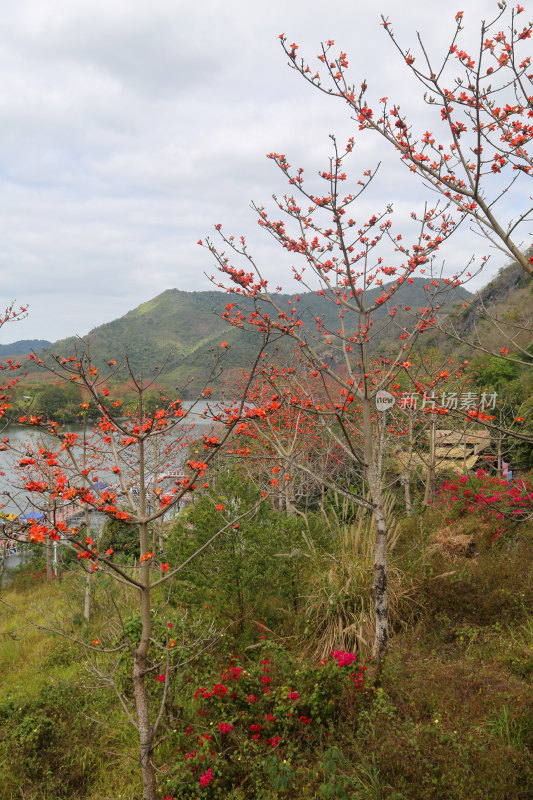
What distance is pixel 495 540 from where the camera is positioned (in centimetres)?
622

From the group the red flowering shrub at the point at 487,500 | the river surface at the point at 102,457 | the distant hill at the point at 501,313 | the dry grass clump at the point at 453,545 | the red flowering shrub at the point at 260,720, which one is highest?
the distant hill at the point at 501,313

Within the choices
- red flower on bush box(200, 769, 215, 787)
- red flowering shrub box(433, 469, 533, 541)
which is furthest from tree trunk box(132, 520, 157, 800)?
red flowering shrub box(433, 469, 533, 541)

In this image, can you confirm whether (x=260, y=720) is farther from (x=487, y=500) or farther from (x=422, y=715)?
(x=487, y=500)

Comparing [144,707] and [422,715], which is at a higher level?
[144,707]

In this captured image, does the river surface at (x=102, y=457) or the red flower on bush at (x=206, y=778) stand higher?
the river surface at (x=102, y=457)

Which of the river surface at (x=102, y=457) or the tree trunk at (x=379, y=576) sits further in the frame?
the river surface at (x=102, y=457)

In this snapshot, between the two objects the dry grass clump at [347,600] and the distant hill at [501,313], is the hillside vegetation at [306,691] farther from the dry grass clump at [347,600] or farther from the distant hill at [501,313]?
the distant hill at [501,313]

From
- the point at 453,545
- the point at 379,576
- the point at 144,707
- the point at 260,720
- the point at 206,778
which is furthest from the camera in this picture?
the point at 453,545

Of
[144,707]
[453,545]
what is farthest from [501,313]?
[144,707]

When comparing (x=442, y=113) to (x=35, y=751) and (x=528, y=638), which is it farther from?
(x=35, y=751)

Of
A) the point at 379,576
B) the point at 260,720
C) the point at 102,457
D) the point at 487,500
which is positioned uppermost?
the point at 102,457

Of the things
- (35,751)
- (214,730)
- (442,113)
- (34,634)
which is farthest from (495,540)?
(34,634)

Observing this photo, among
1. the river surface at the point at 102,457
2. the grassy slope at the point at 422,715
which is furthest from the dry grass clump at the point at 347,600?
the river surface at the point at 102,457

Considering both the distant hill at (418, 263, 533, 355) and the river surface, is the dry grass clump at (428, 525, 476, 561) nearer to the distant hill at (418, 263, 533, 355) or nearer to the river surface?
the river surface
